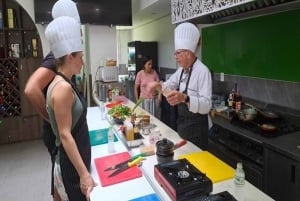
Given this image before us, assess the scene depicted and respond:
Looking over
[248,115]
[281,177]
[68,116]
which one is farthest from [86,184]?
[248,115]

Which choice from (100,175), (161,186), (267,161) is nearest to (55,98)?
(100,175)

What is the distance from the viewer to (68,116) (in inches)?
47.6

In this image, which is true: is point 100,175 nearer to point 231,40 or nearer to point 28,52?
point 231,40

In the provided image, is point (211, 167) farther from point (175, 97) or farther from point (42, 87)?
point (42, 87)

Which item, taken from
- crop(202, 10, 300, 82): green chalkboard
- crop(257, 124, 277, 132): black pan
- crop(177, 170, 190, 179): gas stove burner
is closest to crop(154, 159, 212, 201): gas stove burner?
crop(177, 170, 190, 179): gas stove burner

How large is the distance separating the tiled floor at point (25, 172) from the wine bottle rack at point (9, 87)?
2.03ft

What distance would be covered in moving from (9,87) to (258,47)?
157 inches

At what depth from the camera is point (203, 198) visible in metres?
0.97

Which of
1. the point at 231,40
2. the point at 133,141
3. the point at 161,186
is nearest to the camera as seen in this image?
the point at 161,186

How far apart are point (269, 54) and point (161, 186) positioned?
6.27ft

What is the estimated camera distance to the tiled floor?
110 inches

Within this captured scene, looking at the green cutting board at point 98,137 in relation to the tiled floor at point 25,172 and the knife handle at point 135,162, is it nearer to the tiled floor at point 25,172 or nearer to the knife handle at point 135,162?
the knife handle at point 135,162

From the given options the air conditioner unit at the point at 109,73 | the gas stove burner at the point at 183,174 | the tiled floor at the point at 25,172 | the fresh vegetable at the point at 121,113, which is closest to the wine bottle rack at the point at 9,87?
the tiled floor at the point at 25,172

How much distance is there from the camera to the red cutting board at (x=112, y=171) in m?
1.33
